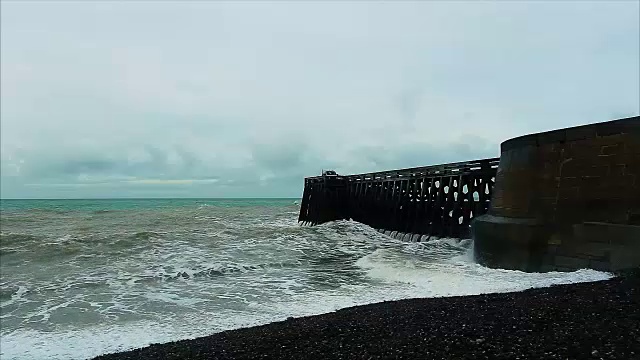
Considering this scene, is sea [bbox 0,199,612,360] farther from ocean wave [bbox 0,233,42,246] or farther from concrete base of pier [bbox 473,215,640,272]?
Answer: ocean wave [bbox 0,233,42,246]

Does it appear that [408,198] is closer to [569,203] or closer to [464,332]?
[569,203]

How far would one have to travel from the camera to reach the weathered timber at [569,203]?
806cm

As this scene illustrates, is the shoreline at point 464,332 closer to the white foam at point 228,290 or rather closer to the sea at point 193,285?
the white foam at point 228,290

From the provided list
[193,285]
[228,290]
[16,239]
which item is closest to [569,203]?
[228,290]

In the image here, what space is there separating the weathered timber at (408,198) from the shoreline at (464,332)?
9847 millimetres

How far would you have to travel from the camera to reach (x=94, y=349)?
611cm

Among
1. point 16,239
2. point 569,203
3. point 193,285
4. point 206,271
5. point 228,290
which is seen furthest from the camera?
point 16,239

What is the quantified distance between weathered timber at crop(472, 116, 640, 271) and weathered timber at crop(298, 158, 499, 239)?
558cm

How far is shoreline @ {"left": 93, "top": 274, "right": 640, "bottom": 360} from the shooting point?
3844mm

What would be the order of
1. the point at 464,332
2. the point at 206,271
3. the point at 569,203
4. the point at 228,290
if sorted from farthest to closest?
the point at 206,271
the point at 228,290
the point at 569,203
the point at 464,332

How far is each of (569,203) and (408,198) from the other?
1216cm

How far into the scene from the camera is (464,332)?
4.44 meters

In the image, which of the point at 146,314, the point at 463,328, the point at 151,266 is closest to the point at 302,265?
the point at 151,266

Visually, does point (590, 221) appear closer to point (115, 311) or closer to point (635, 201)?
point (635, 201)
